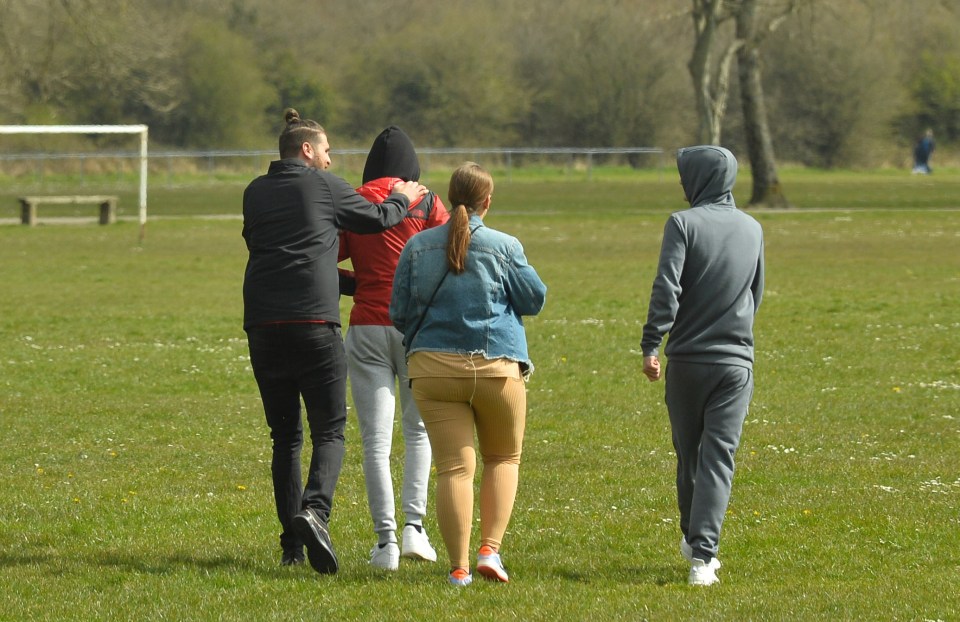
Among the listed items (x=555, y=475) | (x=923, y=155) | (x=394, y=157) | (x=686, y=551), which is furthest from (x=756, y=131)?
(x=686, y=551)

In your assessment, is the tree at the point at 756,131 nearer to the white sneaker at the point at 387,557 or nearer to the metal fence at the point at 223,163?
the metal fence at the point at 223,163

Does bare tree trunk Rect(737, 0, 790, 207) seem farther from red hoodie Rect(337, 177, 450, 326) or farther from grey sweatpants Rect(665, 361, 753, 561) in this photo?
grey sweatpants Rect(665, 361, 753, 561)

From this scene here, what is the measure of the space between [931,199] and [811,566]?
120 ft

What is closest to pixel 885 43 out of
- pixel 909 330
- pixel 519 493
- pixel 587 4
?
pixel 587 4

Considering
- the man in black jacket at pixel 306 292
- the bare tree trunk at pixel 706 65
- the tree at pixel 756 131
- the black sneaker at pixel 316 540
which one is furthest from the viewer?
the tree at pixel 756 131

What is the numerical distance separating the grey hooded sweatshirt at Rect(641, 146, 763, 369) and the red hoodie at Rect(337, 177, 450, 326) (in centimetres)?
106

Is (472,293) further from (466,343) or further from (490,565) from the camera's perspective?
(490,565)

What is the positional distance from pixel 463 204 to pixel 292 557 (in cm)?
173

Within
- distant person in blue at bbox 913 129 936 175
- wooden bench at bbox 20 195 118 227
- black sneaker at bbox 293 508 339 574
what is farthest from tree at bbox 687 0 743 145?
black sneaker at bbox 293 508 339 574

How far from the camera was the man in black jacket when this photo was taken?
572cm

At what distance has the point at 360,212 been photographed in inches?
226

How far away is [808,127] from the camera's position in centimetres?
6869

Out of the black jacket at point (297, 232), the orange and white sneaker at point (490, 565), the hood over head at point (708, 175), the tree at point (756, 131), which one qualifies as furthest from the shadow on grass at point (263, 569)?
the tree at point (756, 131)

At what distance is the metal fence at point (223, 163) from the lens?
53.9 metres
